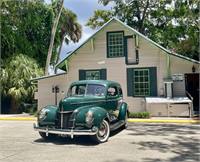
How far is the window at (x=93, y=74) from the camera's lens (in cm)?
2127

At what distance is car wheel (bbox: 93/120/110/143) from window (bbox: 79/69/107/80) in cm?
1047

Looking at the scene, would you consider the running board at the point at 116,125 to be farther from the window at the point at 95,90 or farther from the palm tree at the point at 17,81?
the palm tree at the point at 17,81

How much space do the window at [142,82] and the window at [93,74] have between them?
1.66 meters

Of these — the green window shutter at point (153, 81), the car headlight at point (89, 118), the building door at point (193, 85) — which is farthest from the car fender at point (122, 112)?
the building door at point (193, 85)

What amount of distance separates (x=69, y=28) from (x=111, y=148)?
1100 inches

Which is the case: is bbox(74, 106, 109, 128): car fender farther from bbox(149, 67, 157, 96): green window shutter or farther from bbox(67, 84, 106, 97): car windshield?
bbox(149, 67, 157, 96): green window shutter

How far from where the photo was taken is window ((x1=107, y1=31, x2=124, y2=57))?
21.1 metres

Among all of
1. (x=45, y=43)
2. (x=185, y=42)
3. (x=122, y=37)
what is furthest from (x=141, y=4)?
(x=122, y=37)

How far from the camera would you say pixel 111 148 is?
31.4ft

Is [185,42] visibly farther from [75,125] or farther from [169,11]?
[75,125]

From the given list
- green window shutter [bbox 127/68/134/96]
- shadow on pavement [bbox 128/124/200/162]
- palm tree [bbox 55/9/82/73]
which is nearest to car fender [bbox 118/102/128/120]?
shadow on pavement [bbox 128/124/200/162]

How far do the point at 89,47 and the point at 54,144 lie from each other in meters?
12.1

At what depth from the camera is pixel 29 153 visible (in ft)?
29.3

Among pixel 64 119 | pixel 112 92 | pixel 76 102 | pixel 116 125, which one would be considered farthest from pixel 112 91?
pixel 64 119
